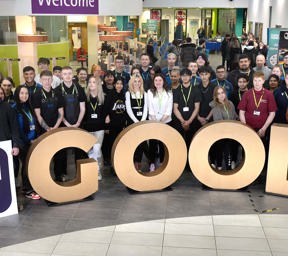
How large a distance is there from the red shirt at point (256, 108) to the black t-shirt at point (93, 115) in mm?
1936

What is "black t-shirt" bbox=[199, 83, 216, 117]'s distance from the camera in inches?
250

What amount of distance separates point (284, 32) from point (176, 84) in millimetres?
5925

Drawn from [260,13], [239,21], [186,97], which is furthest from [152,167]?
[239,21]

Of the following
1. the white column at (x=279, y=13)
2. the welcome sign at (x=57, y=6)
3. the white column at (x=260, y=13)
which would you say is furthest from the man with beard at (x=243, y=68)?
the white column at (x=260, y=13)

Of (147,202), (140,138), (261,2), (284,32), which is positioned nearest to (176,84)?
(140,138)

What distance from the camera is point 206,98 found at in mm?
6344

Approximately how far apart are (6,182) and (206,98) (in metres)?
3.01

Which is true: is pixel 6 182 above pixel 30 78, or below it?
below

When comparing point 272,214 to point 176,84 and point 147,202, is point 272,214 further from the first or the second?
point 176,84

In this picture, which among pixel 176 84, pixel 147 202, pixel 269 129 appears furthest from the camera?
pixel 176 84

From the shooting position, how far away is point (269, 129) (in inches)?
236

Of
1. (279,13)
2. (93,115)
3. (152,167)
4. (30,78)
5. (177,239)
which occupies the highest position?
(279,13)

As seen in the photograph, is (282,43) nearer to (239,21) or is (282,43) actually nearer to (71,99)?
(71,99)

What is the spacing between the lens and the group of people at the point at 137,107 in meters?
5.67
